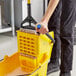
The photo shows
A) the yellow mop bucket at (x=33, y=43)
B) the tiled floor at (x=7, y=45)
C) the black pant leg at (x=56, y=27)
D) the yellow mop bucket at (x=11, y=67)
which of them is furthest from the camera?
the tiled floor at (x=7, y=45)

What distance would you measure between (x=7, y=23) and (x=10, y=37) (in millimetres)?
335

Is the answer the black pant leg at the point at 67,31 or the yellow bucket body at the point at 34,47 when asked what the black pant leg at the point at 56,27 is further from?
the yellow bucket body at the point at 34,47

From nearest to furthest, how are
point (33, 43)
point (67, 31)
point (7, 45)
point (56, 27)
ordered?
1. point (33, 43)
2. point (67, 31)
3. point (56, 27)
4. point (7, 45)

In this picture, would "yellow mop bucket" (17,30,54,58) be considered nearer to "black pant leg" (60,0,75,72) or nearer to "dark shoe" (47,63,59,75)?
"black pant leg" (60,0,75,72)

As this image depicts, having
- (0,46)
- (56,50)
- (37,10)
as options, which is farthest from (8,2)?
(56,50)

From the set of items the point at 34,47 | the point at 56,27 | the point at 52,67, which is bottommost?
the point at 52,67

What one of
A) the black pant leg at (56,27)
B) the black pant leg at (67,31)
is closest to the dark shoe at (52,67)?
the black pant leg at (56,27)

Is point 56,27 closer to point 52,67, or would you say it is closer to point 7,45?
point 52,67

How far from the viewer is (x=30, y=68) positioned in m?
1.23

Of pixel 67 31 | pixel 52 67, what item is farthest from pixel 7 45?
pixel 67 31

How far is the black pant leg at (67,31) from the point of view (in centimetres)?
128

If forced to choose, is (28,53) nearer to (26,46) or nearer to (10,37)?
(26,46)

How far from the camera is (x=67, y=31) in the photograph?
4.32ft

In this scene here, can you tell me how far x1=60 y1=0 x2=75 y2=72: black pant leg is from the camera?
1282 mm
